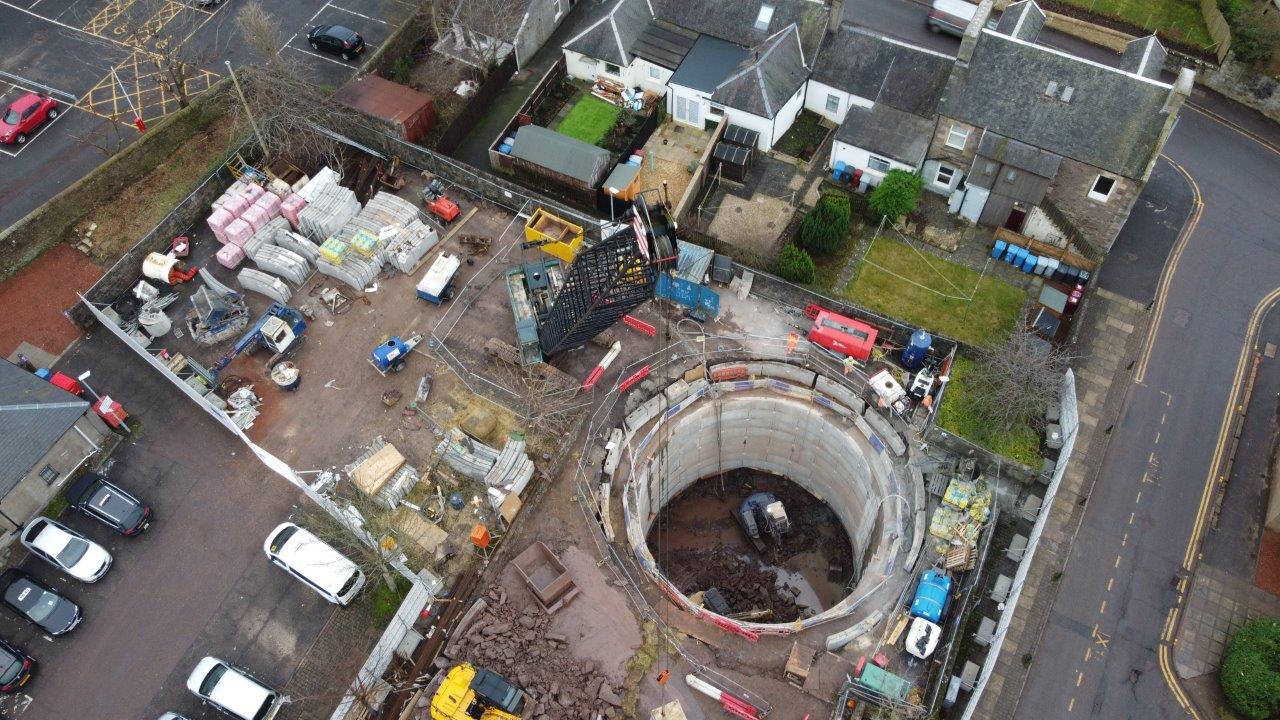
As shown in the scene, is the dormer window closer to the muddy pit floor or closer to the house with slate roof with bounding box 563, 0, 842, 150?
the house with slate roof with bounding box 563, 0, 842, 150

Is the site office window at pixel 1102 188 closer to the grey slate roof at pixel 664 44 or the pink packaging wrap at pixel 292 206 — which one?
the grey slate roof at pixel 664 44

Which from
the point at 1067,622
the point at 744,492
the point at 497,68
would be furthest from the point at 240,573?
the point at 1067,622

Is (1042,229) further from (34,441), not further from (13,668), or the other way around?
(13,668)

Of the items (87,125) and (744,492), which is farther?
(87,125)

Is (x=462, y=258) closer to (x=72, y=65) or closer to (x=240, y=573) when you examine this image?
(x=240, y=573)

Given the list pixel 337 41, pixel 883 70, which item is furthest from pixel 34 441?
pixel 883 70

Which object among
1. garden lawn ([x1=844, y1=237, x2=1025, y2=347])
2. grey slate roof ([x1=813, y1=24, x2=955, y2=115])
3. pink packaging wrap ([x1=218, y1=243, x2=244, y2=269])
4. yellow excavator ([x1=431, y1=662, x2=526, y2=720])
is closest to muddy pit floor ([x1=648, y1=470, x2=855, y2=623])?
garden lawn ([x1=844, y1=237, x2=1025, y2=347])
